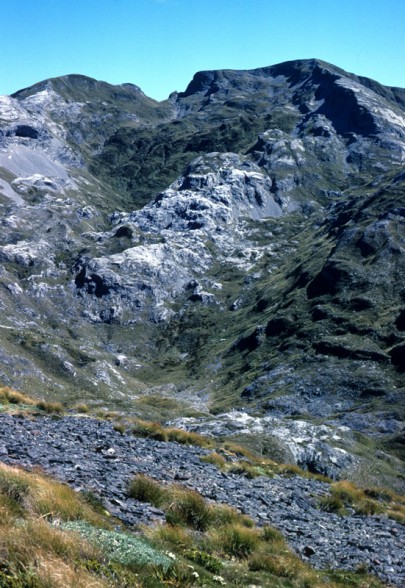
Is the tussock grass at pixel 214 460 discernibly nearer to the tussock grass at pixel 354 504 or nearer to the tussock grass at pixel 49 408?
the tussock grass at pixel 354 504

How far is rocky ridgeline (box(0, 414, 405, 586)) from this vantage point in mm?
13320

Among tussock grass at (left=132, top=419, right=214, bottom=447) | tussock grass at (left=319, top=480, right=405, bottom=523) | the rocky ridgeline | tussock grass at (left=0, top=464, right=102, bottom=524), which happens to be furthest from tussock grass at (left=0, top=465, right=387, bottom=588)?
tussock grass at (left=132, top=419, right=214, bottom=447)

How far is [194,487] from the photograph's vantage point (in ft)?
54.2

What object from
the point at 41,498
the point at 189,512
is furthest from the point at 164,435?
the point at 41,498

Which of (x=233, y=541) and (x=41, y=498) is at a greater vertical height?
(x=41, y=498)

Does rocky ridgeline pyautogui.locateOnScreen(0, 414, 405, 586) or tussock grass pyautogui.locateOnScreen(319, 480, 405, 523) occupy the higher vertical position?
rocky ridgeline pyautogui.locateOnScreen(0, 414, 405, 586)

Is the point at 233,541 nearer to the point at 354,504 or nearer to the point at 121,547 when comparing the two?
the point at 121,547

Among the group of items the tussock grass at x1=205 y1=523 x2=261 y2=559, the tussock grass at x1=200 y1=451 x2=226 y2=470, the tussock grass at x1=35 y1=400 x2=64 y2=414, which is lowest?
the tussock grass at x1=200 y1=451 x2=226 y2=470

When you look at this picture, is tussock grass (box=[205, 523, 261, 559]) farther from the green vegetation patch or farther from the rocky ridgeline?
the green vegetation patch

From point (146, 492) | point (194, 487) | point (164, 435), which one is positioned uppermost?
point (146, 492)

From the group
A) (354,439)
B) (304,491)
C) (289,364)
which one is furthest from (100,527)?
(289,364)

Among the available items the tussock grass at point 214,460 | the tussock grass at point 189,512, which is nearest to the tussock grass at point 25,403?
the tussock grass at point 214,460

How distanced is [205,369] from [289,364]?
1843 inches

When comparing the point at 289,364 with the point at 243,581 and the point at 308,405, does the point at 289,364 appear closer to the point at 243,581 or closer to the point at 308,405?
the point at 308,405
